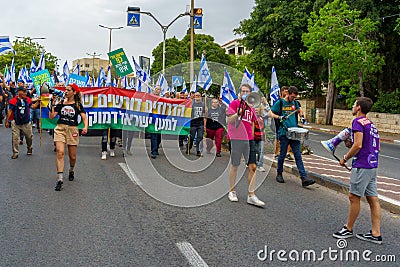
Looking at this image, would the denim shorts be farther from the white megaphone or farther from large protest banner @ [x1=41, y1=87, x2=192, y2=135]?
large protest banner @ [x1=41, y1=87, x2=192, y2=135]

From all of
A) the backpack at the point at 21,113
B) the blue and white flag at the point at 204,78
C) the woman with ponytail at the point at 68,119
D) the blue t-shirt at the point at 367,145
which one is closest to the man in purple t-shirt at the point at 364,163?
the blue t-shirt at the point at 367,145

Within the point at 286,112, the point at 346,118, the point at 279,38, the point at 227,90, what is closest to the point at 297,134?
the point at 286,112

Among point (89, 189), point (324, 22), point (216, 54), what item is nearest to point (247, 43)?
point (324, 22)

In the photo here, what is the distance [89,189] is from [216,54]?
52.4 meters

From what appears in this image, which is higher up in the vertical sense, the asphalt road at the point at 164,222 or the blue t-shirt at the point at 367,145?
the blue t-shirt at the point at 367,145

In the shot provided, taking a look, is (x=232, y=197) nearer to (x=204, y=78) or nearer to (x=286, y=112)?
(x=286, y=112)

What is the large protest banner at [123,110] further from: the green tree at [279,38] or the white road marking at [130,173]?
the green tree at [279,38]

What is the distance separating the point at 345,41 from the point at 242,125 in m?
22.4

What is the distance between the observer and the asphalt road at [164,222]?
4.87 meters

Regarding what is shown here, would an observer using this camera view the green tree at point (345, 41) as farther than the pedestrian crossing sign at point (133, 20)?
Yes

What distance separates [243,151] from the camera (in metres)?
7.28

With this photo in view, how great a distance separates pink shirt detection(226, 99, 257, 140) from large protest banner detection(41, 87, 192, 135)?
611cm

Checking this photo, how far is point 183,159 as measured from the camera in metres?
12.2

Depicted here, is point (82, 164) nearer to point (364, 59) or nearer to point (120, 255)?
point (120, 255)
